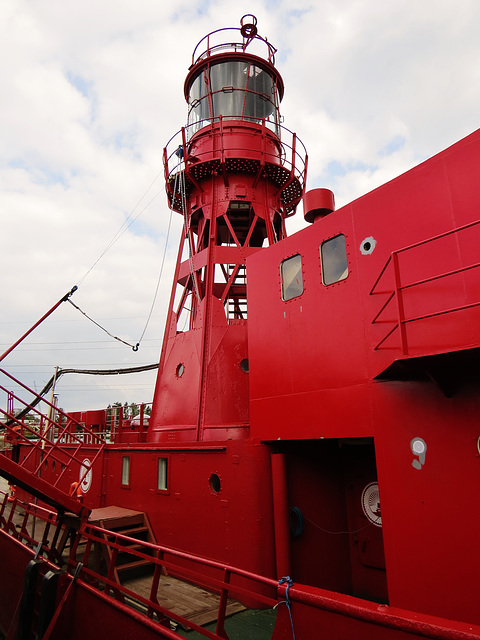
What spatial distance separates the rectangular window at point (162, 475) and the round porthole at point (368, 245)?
20.2ft

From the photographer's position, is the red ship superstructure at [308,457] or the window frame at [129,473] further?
the window frame at [129,473]

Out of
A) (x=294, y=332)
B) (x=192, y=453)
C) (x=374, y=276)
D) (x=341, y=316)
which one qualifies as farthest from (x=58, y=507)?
(x=374, y=276)

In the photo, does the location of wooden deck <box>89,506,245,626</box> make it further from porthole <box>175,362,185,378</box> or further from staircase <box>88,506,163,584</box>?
porthole <box>175,362,185,378</box>

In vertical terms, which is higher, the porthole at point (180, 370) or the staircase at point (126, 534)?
the porthole at point (180, 370)

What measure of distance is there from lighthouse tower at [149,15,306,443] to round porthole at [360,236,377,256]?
12.6 ft

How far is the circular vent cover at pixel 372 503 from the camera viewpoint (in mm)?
7160

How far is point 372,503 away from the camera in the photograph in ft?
24.0

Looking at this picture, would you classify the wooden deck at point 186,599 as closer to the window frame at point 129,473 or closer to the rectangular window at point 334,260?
the window frame at point 129,473

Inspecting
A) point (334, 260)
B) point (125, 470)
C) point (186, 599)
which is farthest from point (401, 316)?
point (125, 470)

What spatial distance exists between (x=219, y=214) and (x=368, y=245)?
6379 millimetres

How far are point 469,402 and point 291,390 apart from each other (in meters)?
2.91

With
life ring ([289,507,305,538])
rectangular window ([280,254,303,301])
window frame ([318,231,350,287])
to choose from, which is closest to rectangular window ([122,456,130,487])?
life ring ([289,507,305,538])

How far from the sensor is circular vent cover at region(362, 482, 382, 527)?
23.5 feet

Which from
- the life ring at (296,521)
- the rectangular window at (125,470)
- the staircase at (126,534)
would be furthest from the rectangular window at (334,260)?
the rectangular window at (125,470)
